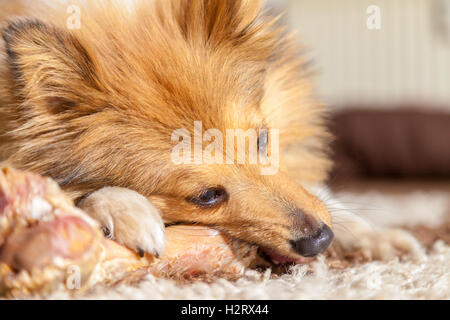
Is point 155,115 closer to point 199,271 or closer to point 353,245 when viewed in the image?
point 199,271

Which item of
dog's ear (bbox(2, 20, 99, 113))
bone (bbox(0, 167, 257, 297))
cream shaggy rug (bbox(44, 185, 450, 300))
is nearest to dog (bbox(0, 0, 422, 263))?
dog's ear (bbox(2, 20, 99, 113))

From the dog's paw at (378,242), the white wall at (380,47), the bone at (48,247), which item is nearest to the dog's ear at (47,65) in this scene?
the bone at (48,247)

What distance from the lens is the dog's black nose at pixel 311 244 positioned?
1732 mm

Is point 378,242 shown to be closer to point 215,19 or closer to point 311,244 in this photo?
point 311,244

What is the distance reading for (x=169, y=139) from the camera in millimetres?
1798

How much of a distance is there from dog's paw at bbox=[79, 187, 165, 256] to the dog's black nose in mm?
488

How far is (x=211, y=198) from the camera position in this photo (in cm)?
186

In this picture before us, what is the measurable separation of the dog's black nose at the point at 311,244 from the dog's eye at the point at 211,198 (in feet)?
1.03

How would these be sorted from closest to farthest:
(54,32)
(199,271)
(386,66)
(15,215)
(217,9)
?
(15,215)
(199,271)
(54,32)
(217,9)
(386,66)

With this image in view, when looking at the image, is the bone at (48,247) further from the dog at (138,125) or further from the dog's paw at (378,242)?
the dog's paw at (378,242)

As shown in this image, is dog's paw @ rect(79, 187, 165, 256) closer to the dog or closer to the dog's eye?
the dog

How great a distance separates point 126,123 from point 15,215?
63 cm

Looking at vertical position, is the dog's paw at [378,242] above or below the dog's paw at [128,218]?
below
